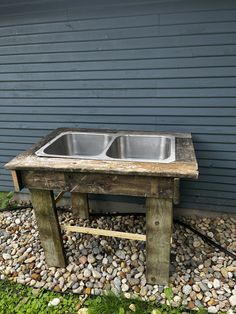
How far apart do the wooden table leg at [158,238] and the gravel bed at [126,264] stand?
0.42 feet

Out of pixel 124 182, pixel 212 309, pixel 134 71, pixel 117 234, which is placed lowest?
pixel 212 309

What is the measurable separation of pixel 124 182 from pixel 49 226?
84 centimetres

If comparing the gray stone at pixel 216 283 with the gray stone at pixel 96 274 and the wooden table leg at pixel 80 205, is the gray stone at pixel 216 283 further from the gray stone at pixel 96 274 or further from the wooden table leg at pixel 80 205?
the wooden table leg at pixel 80 205

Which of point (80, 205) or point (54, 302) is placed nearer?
point (54, 302)

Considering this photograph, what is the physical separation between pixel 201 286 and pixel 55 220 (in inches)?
52.4

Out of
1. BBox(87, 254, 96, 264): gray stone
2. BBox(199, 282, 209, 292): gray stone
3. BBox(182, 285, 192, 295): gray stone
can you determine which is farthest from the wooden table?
BBox(87, 254, 96, 264): gray stone

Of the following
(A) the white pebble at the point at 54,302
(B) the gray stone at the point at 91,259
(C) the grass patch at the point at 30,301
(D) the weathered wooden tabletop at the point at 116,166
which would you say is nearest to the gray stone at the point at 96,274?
(B) the gray stone at the point at 91,259

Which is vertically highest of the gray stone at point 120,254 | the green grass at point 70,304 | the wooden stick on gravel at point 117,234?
the wooden stick on gravel at point 117,234

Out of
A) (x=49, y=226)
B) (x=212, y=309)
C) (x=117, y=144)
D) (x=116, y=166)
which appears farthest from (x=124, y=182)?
(x=212, y=309)

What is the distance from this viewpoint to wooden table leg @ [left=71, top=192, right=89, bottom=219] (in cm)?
262

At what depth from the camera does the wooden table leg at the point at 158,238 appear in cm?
163

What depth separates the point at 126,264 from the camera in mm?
2160

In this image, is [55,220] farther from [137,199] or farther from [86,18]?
[86,18]

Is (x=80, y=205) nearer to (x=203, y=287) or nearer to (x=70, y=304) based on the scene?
(x=70, y=304)
